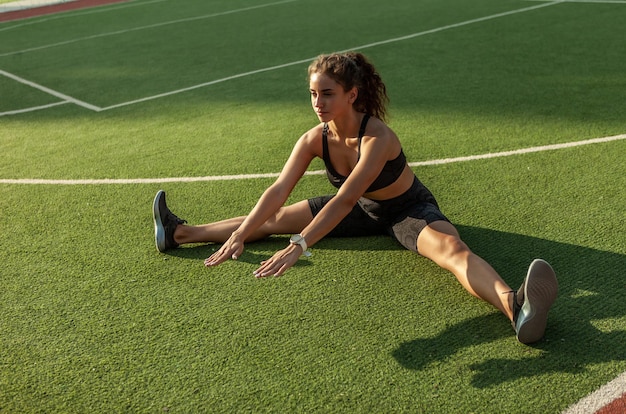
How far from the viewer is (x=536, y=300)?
3.26 meters

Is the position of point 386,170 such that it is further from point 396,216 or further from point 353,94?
point 353,94

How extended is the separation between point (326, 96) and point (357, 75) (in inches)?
8.3

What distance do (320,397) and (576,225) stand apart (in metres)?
2.03

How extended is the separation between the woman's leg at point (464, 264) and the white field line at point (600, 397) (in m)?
0.52

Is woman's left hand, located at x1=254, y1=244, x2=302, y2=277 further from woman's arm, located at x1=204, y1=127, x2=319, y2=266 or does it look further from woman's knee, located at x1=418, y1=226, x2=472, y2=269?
woman's knee, located at x1=418, y1=226, x2=472, y2=269

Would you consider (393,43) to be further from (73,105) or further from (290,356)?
(290,356)

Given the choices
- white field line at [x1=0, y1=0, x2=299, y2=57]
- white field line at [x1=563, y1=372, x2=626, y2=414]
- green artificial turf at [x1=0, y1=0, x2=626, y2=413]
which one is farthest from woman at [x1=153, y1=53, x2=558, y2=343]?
white field line at [x1=0, y1=0, x2=299, y2=57]

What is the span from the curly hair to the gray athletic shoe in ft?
3.66

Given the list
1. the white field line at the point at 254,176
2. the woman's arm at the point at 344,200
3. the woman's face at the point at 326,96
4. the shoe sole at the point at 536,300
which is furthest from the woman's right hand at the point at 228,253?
the white field line at the point at 254,176

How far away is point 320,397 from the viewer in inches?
121

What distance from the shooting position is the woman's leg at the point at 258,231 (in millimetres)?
4457

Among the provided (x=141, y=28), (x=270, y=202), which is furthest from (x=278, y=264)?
(x=141, y=28)

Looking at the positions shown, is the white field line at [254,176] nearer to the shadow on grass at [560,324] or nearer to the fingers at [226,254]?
the shadow on grass at [560,324]

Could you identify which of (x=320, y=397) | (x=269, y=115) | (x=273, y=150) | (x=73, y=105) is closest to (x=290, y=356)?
(x=320, y=397)
